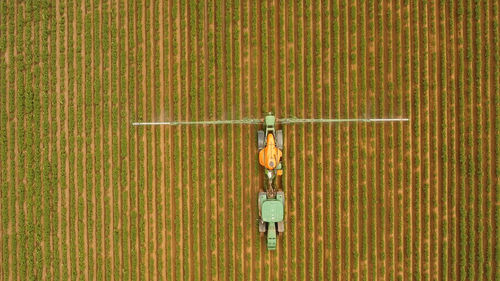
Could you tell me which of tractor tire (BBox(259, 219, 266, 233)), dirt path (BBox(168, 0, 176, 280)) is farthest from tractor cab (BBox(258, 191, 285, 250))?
dirt path (BBox(168, 0, 176, 280))

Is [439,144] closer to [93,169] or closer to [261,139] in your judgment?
[261,139]

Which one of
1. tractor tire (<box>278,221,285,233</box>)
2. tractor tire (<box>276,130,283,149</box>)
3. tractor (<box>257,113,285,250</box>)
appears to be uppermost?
tractor tire (<box>276,130,283,149</box>)

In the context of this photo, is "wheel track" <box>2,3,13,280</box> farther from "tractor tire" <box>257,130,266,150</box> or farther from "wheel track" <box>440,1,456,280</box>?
"wheel track" <box>440,1,456,280</box>

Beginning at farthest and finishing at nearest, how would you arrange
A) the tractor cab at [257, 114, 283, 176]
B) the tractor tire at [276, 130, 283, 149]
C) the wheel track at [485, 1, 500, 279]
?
the wheel track at [485, 1, 500, 279], the tractor tire at [276, 130, 283, 149], the tractor cab at [257, 114, 283, 176]

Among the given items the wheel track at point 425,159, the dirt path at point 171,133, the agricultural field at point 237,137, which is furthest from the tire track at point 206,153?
the wheel track at point 425,159

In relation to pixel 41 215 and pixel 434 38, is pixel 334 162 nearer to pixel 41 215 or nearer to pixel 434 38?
pixel 434 38

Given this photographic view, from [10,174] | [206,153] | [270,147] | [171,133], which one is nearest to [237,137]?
[206,153]

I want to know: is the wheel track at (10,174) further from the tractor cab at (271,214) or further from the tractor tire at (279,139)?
the tractor tire at (279,139)

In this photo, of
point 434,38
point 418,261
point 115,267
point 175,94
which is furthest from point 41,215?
point 434,38
